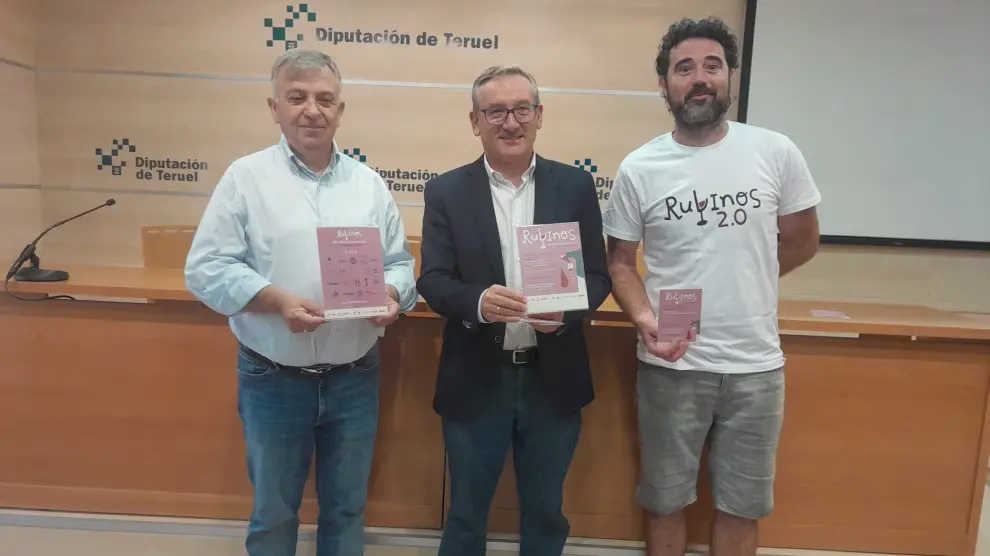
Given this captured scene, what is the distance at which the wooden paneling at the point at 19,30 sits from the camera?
3174mm

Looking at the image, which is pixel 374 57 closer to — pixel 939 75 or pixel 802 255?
pixel 802 255

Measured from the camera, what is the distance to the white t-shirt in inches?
59.0

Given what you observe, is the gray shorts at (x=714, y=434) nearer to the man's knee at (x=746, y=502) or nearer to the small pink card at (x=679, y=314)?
the man's knee at (x=746, y=502)

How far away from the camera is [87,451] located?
6.61ft

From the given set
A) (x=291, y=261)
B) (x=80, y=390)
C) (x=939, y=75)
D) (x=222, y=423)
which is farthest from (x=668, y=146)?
(x=939, y=75)

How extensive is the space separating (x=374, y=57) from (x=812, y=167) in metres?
2.68

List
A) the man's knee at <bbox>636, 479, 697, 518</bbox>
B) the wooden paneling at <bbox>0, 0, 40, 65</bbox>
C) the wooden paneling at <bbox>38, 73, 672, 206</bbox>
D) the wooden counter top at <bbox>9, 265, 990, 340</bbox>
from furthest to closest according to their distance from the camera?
the wooden paneling at <bbox>38, 73, 672, 206</bbox> < the wooden paneling at <bbox>0, 0, 40, 65</bbox> < the wooden counter top at <bbox>9, 265, 990, 340</bbox> < the man's knee at <bbox>636, 479, 697, 518</bbox>

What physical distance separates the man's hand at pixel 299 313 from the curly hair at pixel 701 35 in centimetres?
114

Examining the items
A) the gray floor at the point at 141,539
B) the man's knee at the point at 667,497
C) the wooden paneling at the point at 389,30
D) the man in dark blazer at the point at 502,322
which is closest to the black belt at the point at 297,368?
the man in dark blazer at the point at 502,322

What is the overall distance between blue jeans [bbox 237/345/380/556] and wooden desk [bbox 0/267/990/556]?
383mm

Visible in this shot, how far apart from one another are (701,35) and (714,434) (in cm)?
112

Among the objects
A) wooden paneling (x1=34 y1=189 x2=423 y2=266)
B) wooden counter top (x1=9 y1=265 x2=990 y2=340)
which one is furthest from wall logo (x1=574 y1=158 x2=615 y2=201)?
wooden counter top (x1=9 y1=265 x2=990 y2=340)

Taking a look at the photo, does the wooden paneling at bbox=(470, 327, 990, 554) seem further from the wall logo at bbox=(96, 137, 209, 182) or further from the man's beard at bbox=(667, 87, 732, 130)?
the wall logo at bbox=(96, 137, 209, 182)

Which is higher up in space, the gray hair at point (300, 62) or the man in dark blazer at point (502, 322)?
the gray hair at point (300, 62)
